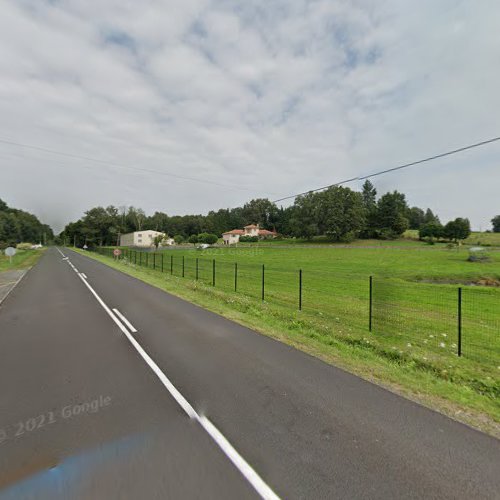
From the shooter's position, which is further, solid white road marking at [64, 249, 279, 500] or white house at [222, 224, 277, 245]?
white house at [222, 224, 277, 245]

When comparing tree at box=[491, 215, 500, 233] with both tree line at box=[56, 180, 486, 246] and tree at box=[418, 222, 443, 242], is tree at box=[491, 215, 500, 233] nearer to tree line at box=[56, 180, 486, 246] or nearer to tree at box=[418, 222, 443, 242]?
tree line at box=[56, 180, 486, 246]

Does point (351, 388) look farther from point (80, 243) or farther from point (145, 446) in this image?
point (80, 243)

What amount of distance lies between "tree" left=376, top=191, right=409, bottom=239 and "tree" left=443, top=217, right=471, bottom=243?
36.7 ft

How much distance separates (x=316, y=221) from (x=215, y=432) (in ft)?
294

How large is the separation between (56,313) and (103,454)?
7.98 m

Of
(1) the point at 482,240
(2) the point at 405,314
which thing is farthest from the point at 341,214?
(2) the point at 405,314

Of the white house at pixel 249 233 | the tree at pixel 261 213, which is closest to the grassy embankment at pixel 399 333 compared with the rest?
the white house at pixel 249 233

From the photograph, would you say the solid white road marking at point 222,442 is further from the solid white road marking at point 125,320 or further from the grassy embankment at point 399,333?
the grassy embankment at point 399,333

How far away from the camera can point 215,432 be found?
329 cm

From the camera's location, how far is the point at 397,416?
3.64 m

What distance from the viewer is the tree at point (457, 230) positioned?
84688mm

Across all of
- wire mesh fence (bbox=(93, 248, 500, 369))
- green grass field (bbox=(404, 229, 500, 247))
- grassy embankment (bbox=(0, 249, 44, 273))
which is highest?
green grass field (bbox=(404, 229, 500, 247))

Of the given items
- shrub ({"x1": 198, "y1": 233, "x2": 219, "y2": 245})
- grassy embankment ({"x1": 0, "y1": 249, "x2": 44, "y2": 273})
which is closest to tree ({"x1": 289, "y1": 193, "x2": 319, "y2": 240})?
shrub ({"x1": 198, "y1": 233, "x2": 219, "y2": 245})

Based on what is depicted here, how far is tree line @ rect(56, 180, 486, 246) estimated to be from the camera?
84688 millimetres
